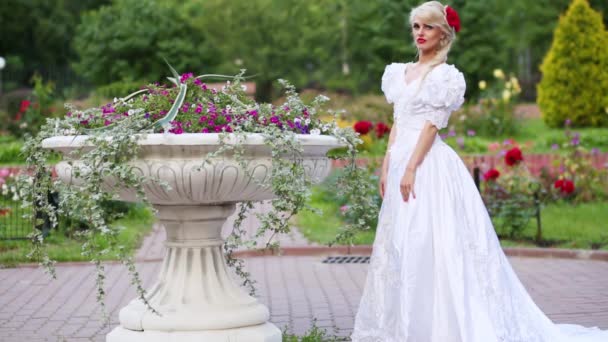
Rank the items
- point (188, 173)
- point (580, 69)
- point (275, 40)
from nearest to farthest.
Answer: point (188, 173) → point (580, 69) → point (275, 40)

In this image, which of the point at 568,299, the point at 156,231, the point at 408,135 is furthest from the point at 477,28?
the point at 408,135

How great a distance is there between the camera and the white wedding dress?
4426 mm

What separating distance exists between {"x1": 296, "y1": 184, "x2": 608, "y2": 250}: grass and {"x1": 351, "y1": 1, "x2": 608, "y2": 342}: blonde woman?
424 centimetres

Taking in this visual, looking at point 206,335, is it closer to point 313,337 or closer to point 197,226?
point 197,226

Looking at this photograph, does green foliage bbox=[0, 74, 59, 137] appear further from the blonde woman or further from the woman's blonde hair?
the woman's blonde hair

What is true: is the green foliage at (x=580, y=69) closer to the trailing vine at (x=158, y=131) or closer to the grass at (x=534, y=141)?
the grass at (x=534, y=141)

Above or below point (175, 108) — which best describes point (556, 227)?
below

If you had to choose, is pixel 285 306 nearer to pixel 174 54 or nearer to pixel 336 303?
pixel 336 303

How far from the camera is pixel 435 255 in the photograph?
4.48m

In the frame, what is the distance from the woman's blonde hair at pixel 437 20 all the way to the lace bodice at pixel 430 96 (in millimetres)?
53

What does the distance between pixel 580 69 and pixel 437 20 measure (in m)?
13.8

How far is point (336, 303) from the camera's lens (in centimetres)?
658

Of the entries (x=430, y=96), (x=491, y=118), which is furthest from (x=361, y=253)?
(x=491, y=118)

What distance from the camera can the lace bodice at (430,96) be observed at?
175 inches
